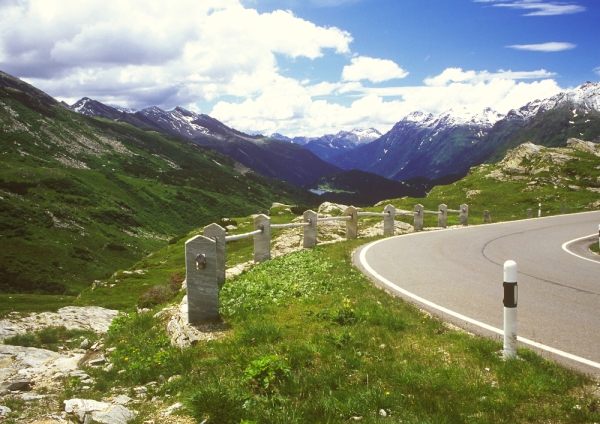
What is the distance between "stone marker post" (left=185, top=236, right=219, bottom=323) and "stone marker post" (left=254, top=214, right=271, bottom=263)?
19.9ft

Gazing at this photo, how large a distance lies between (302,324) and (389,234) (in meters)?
17.7

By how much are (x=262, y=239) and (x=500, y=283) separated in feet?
25.0

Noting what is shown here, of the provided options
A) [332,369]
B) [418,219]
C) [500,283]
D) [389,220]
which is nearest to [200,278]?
[332,369]

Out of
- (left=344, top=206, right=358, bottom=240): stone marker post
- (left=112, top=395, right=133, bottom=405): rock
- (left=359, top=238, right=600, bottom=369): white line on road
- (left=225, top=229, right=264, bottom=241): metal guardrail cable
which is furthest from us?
(left=344, top=206, right=358, bottom=240): stone marker post

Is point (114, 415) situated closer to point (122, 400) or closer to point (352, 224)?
point (122, 400)

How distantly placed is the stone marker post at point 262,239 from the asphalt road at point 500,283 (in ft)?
11.1

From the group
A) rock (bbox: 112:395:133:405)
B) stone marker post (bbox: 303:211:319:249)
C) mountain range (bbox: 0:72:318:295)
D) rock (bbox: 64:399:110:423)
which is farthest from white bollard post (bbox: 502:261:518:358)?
mountain range (bbox: 0:72:318:295)

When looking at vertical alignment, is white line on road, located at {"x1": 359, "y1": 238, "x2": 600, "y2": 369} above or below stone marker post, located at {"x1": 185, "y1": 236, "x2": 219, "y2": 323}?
below

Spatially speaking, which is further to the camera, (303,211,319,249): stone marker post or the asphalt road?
(303,211,319,249): stone marker post

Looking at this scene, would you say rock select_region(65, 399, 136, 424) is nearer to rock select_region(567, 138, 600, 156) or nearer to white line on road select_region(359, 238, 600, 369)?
white line on road select_region(359, 238, 600, 369)

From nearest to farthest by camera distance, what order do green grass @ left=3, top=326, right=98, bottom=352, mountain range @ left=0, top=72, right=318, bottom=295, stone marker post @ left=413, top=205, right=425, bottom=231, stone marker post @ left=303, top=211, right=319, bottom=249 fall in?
green grass @ left=3, top=326, right=98, bottom=352
stone marker post @ left=303, top=211, right=319, bottom=249
stone marker post @ left=413, top=205, right=425, bottom=231
mountain range @ left=0, top=72, right=318, bottom=295

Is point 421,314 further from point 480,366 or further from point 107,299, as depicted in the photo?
point 107,299

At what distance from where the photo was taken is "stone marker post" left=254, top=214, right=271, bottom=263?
14.3 metres

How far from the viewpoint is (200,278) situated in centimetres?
814
